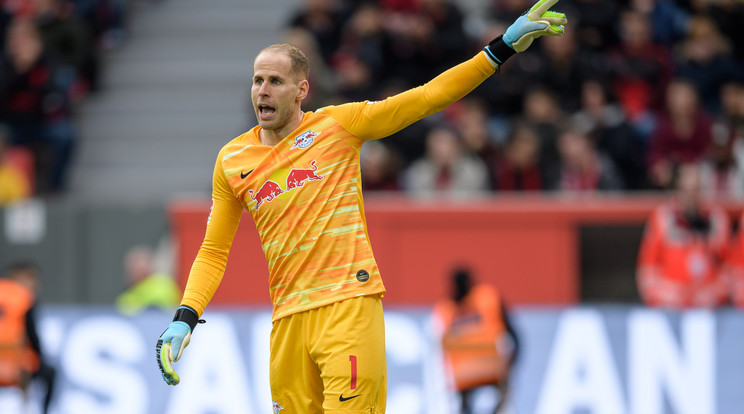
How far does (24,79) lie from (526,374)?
325 inches

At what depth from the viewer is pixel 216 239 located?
18.8 ft

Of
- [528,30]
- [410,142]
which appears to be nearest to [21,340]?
[410,142]

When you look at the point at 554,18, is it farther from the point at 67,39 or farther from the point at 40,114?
the point at 67,39

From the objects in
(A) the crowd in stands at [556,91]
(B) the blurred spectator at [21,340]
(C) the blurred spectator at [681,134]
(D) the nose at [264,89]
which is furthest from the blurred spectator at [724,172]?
(D) the nose at [264,89]

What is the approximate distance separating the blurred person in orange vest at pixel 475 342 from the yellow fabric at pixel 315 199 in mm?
5196

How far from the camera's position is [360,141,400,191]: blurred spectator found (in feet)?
43.7

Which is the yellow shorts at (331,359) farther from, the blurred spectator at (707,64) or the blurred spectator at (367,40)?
the blurred spectator at (707,64)

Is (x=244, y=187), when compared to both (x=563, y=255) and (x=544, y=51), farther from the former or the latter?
(x=544, y=51)

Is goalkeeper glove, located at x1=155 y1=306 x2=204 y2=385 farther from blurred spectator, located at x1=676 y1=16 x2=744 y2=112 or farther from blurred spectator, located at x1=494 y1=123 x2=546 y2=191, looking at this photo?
blurred spectator, located at x1=676 y1=16 x2=744 y2=112

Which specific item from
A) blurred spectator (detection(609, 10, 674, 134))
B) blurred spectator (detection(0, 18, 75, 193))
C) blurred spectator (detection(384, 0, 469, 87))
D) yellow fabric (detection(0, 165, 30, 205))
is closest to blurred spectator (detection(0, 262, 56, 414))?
yellow fabric (detection(0, 165, 30, 205))

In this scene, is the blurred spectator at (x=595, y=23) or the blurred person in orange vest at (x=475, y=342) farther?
the blurred spectator at (x=595, y=23)

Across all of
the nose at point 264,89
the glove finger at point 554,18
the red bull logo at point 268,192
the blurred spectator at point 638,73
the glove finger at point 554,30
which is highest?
the blurred spectator at point 638,73

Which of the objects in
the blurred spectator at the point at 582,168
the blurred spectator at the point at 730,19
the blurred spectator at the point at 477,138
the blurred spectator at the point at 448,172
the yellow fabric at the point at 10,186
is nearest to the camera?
the blurred spectator at the point at 582,168

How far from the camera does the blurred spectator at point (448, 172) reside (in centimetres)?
1298
